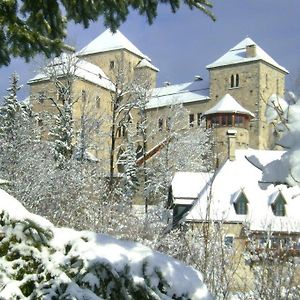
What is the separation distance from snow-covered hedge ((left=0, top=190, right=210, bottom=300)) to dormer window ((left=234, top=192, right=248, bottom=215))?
27635mm

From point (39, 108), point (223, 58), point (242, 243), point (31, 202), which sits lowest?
point (242, 243)

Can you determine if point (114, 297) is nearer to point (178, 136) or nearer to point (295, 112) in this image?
point (295, 112)

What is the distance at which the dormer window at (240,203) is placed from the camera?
31.6m

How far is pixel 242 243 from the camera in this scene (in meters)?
26.3

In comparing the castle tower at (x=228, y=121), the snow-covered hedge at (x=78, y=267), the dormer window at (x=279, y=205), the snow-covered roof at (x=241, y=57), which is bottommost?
the dormer window at (x=279, y=205)

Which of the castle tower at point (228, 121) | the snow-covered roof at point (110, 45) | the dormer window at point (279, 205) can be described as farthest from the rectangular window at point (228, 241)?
the snow-covered roof at point (110, 45)

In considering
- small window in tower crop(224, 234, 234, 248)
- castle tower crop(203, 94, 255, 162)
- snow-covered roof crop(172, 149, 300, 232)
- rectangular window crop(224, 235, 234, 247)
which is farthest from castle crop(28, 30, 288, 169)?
rectangular window crop(224, 235, 234, 247)

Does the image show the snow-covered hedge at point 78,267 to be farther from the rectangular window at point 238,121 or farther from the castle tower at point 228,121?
the rectangular window at point 238,121

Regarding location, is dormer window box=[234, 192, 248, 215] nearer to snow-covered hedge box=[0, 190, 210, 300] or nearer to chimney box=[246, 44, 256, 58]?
snow-covered hedge box=[0, 190, 210, 300]

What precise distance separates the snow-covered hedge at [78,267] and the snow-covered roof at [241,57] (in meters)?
78.8

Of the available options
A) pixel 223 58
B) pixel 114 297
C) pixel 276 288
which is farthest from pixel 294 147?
pixel 223 58

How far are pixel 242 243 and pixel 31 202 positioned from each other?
346 inches

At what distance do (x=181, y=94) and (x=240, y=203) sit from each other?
5300 centimetres

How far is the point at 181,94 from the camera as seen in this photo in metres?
84.0
